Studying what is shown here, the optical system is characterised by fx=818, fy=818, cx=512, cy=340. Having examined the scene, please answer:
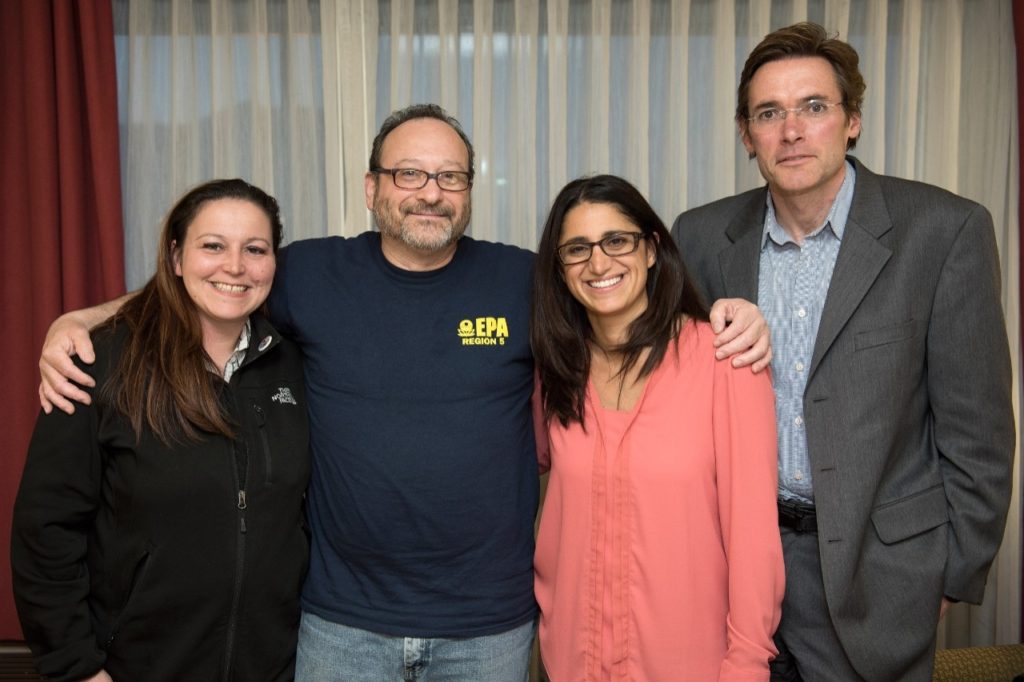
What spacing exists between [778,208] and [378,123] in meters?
1.80

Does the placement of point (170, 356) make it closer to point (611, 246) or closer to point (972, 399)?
point (611, 246)

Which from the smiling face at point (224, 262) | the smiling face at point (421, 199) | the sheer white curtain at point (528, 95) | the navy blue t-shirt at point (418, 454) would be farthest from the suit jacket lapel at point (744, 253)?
the sheer white curtain at point (528, 95)

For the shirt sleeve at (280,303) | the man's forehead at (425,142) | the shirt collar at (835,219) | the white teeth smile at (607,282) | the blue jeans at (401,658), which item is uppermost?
the man's forehead at (425,142)

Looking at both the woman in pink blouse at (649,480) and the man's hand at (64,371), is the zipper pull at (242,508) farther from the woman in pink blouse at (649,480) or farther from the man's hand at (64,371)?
the woman in pink blouse at (649,480)

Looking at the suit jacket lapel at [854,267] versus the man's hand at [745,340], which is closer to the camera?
the man's hand at [745,340]

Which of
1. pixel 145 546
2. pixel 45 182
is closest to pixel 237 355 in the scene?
pixel 145 546

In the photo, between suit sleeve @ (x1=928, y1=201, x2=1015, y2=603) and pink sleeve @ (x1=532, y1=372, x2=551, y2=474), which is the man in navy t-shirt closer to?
pink sleeve @ (x1=532, y1=372, x2=551, y2=474)

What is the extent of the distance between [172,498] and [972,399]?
171cm

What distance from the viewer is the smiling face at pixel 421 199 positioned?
1950 mm

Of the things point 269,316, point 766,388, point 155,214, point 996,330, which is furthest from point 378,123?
point 996,330

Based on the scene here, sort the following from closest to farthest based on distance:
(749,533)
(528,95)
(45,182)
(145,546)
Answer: (749,533) → (145,546) → (45,182) → (528,95)

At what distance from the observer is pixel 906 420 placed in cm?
181

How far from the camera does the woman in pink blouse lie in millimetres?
1615

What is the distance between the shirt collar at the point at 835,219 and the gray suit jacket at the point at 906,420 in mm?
39
